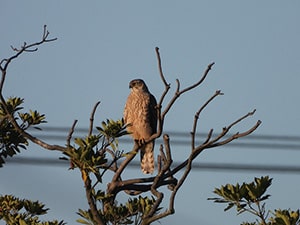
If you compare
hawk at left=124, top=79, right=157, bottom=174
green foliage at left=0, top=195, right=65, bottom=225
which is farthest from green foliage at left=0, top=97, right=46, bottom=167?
hawk at left=124, top=79, right=157, bottom=174

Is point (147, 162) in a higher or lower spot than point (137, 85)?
lower

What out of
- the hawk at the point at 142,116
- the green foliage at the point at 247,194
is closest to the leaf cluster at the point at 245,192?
the green foliage at the point at 247,194

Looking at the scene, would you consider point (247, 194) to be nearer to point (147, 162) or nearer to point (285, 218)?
point (285, 218)

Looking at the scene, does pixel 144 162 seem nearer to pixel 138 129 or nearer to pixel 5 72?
pixel 138 129

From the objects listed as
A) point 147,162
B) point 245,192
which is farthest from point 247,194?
point 147,162

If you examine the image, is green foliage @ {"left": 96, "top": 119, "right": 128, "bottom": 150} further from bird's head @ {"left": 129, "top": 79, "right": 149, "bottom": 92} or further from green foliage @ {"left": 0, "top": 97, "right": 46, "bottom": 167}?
bird's head @ {"left": 129, "top": 79, "right": 149, "bottom": 92}

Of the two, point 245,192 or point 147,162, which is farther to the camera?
point 147,162

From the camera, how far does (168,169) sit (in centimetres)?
619

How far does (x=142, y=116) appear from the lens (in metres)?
10.5

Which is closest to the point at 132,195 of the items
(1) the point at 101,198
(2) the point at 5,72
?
(1) the point at 101,198

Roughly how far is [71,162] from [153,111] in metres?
4.59

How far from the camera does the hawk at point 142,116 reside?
10.3 metres

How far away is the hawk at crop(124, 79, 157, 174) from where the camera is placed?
10266 millimetres

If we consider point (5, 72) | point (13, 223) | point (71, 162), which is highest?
point (5, 72)
